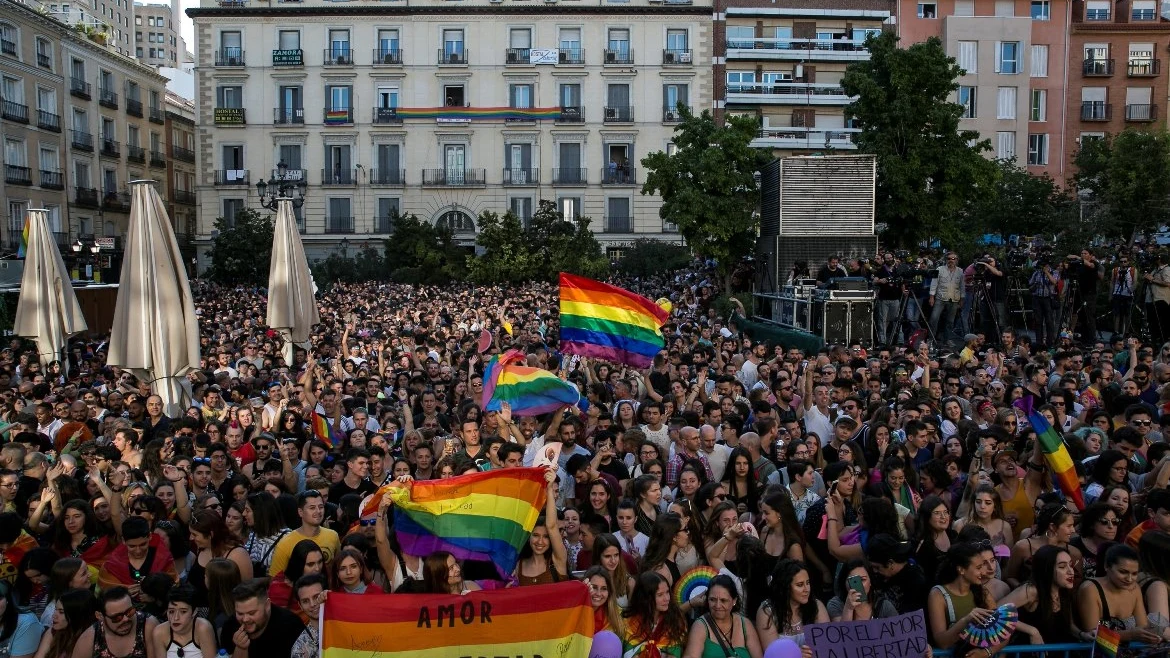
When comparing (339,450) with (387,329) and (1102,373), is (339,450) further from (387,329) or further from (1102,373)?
(387,329)

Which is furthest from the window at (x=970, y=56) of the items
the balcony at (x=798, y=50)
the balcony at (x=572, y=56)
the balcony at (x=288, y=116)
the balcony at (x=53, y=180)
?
the balcony at (x=53, y=180)

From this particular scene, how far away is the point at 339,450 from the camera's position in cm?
1002

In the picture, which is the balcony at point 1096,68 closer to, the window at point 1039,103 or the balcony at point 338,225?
the window at point 1039,103

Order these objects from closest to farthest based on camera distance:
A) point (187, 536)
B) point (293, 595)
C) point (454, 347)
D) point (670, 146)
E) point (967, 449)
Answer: point (293, 595), point (187, 536), point (967, 449), point (454, 347), point (670, 146)

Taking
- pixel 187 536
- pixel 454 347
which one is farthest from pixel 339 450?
pixel 454 347

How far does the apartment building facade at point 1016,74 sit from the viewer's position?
171 ft

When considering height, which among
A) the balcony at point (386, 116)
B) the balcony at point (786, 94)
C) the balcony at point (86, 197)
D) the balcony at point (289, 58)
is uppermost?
the balcony at point (289, 58)

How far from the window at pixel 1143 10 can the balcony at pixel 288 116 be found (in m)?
40.4

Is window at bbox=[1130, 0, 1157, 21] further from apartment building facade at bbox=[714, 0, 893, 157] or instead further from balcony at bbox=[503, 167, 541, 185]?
balcony at bbox=[503, 167, 541, 185]

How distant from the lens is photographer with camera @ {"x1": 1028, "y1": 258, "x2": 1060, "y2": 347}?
17.9 m

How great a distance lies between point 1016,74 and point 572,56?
69.2 feet

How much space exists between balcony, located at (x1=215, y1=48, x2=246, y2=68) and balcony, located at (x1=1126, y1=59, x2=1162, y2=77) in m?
42.1

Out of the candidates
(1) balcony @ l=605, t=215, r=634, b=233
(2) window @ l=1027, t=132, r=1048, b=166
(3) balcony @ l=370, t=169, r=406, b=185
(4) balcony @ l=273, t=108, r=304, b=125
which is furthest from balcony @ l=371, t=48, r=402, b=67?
(2) window @ l=1027, t=132, r=1048, b=166

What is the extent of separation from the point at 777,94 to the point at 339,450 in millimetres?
48337
